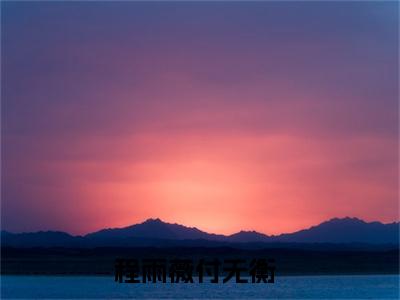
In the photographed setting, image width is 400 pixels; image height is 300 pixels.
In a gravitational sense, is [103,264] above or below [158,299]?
above

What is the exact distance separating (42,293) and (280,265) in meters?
44.6

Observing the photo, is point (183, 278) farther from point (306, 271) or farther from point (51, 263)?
point (51, 263)

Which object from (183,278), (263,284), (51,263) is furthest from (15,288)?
(51,263)

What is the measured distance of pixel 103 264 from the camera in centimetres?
10631

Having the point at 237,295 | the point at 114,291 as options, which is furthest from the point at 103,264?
the point at 237,295

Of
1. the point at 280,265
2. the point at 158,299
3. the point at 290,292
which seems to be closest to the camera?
the point at 158,299

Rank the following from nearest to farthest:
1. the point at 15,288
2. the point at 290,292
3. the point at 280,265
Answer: the point at 290,292
the point at 15,288
the point at 280,265

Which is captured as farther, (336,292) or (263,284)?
(263,284)

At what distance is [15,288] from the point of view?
66375 millimetres

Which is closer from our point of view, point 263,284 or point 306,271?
point 263,284

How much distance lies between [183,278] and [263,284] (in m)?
5.29

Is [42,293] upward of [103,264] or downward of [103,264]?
downward

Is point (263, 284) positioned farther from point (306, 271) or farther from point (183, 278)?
point (306, 271)

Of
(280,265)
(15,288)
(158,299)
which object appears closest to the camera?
(158,299)
